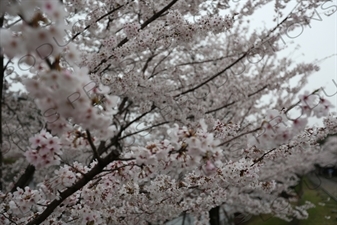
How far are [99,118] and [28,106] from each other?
768 centimetres

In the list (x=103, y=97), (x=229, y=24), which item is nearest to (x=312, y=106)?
(x=103, y=97)

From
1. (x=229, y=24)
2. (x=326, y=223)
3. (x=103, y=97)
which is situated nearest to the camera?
(x=103, y=97)

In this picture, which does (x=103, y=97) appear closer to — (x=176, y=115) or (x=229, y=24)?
(x=229, y=24)

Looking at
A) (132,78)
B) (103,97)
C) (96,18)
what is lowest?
(103,97)

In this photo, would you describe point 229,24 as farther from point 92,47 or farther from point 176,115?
point 92,47

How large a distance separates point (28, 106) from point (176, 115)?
190 inches

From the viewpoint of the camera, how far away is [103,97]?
5.75ft

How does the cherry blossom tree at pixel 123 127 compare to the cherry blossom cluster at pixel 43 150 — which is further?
the cherry blossom cluster at pixel 43 150

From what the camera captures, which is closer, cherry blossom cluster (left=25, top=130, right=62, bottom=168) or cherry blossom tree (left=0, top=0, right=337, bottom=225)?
cherry blossom tree (left=0, top=0, right=337, bottom=225)

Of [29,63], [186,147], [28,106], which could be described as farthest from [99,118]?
[28,106]

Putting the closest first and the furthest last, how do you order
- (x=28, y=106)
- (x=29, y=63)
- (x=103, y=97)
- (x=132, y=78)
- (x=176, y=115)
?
1. (x=29, y=63)
2. (x=103, y=97)
3. (x=132, y=78)
4. (x=176, y=115)
5. (x=28, y=106)

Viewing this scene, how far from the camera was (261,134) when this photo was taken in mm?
1860

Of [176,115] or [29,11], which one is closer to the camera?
[29,11]

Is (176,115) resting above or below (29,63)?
above
